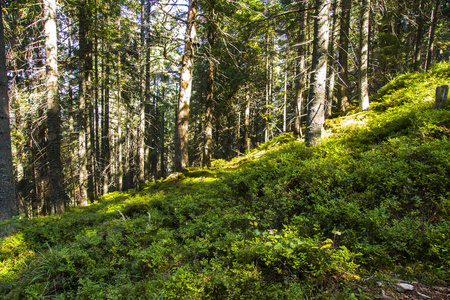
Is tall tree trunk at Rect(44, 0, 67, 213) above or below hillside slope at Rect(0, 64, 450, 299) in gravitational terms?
above

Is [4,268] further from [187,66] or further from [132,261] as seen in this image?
[187,66]

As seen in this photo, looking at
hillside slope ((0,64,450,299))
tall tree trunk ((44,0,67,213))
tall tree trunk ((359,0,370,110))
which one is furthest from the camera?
tall tree trunk ((359,0,370,110))

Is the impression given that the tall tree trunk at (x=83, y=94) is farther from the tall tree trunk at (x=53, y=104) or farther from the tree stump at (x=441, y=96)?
the tree stump at (x=441, y=96)

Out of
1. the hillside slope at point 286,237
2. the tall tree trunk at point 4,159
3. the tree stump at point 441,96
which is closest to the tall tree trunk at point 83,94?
the tall tree trunk at point 4,159

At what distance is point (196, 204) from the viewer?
16.6 ft

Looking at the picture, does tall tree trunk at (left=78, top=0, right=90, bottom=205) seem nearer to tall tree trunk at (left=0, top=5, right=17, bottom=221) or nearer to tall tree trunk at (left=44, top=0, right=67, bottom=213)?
tall tree trunk at (left=44, top=0, right=67, bottom=213)

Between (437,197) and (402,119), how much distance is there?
3316 millimetres

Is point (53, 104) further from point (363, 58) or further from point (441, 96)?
point (441, 96)

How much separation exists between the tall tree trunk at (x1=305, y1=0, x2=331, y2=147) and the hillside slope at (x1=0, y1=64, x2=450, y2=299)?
2.18 feet

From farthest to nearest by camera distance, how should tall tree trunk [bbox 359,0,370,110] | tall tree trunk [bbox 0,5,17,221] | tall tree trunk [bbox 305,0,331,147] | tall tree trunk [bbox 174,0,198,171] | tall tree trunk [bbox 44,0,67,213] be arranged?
1. tall tree trunk [bbox 174,0,198,171]
2. tall tree trunk [bbox 359,0,370,110]
3. tall tree trunk [bbox 44,0,67,213]
4. tall tree trunk [bbox 305,0,331,147]
5. tall tree trunk [bbox 0,5,17,221]

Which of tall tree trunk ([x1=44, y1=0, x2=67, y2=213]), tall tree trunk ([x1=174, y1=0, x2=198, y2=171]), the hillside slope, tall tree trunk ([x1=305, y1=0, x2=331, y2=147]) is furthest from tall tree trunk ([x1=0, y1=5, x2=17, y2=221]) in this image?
tall tree trunk ([x1=305, y1=0, x2=331, y2=147])

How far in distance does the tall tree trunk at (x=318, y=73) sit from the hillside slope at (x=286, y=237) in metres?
0.67

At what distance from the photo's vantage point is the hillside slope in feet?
8.07

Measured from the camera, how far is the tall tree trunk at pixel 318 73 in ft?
19.1
